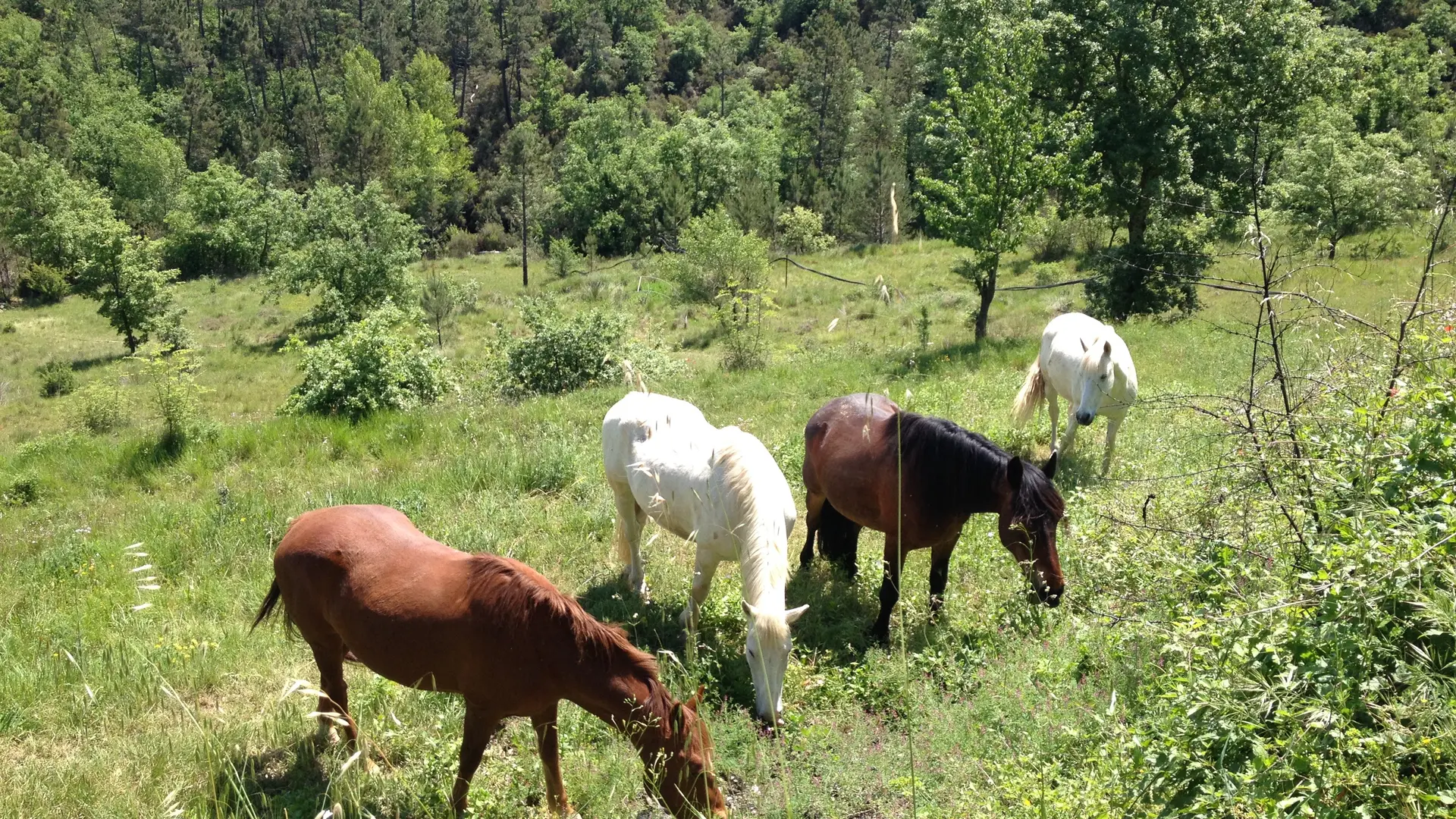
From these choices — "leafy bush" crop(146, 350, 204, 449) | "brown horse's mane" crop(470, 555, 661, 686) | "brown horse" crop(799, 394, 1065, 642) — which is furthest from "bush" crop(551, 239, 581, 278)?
"brown horse's mane" crop(470, 555, 661, 686)

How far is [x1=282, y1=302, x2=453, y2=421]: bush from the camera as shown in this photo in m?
12.5

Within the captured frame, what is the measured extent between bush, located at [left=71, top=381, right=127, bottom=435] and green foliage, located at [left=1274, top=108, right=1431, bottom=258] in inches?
1307

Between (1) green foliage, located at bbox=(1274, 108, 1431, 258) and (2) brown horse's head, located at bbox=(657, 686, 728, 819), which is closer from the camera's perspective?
(2) brown horse's head, located at bbox=(657, 686, 728, 819)

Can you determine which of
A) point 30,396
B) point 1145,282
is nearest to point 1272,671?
point 1145,282

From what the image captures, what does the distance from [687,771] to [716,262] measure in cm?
2597

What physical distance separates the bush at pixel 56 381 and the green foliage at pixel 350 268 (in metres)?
7.44

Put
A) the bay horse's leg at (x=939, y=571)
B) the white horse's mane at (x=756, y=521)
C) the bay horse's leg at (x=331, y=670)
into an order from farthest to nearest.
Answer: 1. the bay horse's leg at (x=939, y=571)
2. the white horse's mane at (x=756, y=521)
3. the bay horse's leg at (x=331, y=670)

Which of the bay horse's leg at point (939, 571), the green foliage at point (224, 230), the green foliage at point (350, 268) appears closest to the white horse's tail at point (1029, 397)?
the bay horse's leg at point (939, 571)

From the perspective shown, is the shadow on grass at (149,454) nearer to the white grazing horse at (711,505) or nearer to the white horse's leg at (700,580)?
the white grazing horse at (711,505)

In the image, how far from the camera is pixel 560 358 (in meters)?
16.0

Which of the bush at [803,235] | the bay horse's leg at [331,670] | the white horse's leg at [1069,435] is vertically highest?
the bay horse's leg at [331,670]

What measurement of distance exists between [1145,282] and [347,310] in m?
26.4

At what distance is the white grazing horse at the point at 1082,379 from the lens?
864 centimetres

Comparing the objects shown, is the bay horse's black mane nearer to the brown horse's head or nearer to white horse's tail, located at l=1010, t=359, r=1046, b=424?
the brown horse's head
